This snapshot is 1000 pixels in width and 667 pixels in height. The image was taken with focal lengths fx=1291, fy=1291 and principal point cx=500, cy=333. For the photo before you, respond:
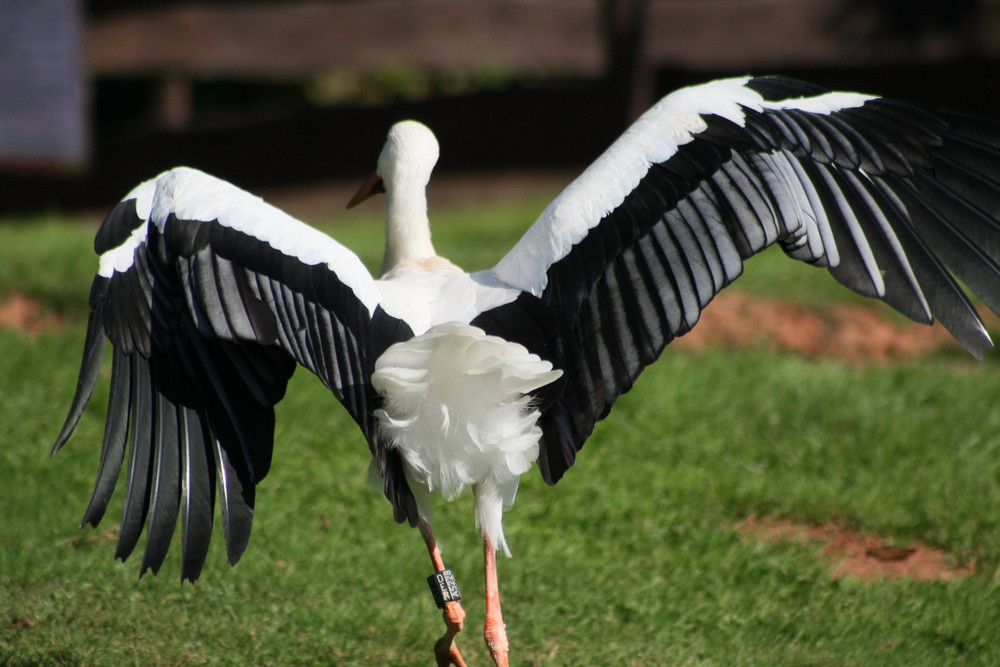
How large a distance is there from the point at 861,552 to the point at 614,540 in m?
0.90

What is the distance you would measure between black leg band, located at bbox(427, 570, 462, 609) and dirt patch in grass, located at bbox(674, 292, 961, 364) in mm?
3024

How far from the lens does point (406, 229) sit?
173 inches

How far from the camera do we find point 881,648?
4051mm

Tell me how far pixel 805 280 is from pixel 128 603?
14.9 ft

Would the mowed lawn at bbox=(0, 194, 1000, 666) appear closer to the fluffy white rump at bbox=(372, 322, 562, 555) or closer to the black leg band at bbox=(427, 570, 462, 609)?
the black leg band at bbox=(427, 570, 462, 609)

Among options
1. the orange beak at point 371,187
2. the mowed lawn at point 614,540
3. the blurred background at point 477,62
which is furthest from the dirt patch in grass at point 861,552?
the blurred background at point 477,62

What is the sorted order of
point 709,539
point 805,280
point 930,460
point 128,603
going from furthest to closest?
1. point 805,280
2. point 930,460
3. point 709,539
4. point 128,603

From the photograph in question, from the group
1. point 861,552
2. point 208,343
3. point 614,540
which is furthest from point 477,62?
point 208,343

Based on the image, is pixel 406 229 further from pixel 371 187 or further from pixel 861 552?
pixel 861 552

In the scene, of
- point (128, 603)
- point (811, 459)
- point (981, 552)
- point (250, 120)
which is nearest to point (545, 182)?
point (250, 120)

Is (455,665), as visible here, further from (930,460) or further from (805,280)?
(805,280)

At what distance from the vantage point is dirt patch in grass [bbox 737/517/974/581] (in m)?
4.54

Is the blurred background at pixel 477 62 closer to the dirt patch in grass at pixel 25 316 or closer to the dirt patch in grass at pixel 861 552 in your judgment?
the dirt patch in grass at pixel 25 316

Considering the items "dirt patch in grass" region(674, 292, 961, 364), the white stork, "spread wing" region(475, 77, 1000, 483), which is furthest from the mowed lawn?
"spread wing" region(475, 77, 1000, 483)
